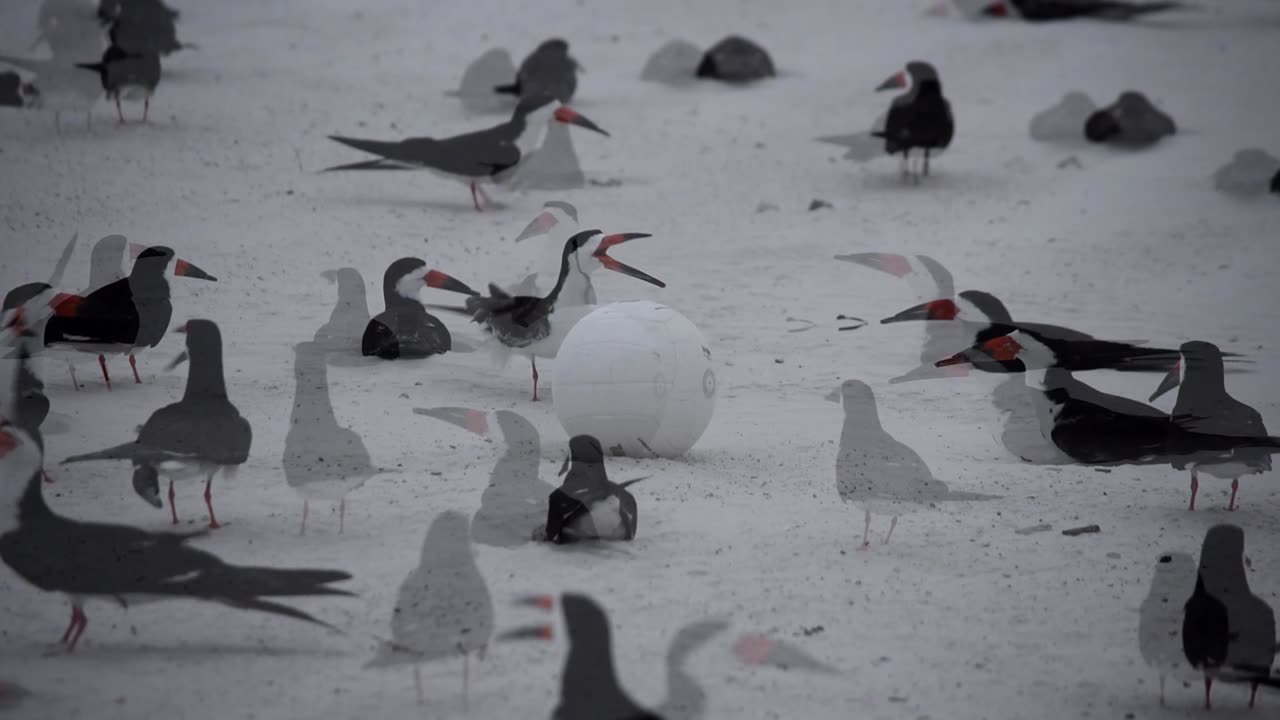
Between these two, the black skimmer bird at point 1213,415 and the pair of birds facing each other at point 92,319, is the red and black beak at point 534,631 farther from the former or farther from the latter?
the pair of birds facing each other at point 92,319

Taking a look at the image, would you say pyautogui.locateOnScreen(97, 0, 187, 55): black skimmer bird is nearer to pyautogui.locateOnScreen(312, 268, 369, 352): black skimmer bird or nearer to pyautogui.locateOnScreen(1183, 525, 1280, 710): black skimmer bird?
pyautogui.locateOnScreen(312, 268, 369, 352): black skimmer bird

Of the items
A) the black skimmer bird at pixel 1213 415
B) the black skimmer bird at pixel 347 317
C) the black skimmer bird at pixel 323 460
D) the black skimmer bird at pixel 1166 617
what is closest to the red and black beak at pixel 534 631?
the black skimmer bird at pixel 323 460

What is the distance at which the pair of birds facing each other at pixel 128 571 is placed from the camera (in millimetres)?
5020

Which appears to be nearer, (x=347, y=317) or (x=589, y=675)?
(x=589, y=675)

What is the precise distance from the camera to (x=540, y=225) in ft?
36.3

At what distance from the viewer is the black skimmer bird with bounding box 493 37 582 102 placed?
16.9 meters

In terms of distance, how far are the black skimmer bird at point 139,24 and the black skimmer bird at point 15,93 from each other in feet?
3.53

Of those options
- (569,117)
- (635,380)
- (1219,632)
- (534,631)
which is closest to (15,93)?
(569,117)

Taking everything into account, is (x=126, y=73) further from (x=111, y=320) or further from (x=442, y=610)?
(x=442, y=610)

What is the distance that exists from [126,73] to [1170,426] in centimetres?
1173

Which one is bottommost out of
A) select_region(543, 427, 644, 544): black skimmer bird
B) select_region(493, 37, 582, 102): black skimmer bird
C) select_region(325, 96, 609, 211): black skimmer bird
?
select_region(543, 427, 644, 544): black skimmer bird

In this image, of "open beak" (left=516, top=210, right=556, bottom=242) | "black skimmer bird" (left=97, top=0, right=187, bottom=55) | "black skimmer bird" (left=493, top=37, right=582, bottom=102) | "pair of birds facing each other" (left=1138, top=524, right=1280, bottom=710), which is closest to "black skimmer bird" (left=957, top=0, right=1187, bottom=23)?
"black skimmer bird" (left=493, top=37, right=582, bottom=102)

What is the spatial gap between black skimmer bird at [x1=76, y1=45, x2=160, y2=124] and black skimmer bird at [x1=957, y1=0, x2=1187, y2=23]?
1237cm

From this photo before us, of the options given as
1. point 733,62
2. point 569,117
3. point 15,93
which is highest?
point 733,62
